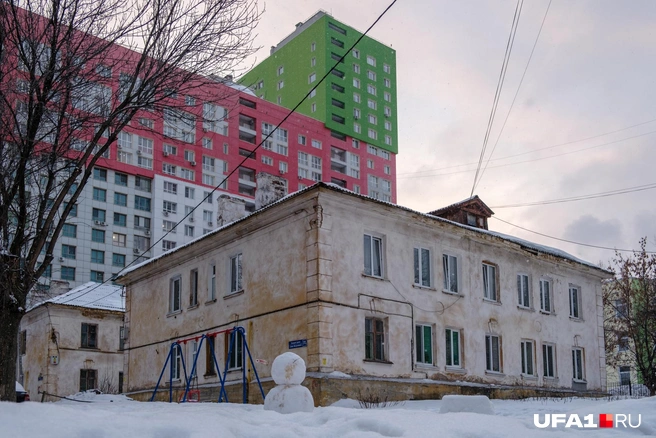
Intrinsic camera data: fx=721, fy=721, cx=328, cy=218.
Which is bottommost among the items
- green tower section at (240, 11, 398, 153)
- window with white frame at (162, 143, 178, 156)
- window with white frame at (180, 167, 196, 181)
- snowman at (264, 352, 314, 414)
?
snowman at (264, 352, 314, 414)

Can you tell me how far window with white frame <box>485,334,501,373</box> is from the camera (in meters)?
Result: 24.0

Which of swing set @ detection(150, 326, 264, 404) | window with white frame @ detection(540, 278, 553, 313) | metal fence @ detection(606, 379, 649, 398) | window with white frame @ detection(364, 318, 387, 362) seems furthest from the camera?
metal fence @ detection(606, 379, 649, 398)

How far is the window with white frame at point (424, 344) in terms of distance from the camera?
21.7 metres

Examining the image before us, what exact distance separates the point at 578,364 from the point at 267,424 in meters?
22.7

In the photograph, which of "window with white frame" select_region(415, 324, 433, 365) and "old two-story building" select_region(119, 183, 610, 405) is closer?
"old two-story building" select_region(119, 183, 610, 405)

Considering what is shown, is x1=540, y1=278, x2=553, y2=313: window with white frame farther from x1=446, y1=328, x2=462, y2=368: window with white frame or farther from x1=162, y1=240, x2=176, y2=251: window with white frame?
x1=162, y1=240, x2=176, y2=251: window with white frame

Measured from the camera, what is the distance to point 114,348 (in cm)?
3762

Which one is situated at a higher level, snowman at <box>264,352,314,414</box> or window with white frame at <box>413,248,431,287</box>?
window with white frame at <box>413,248,431,287</box>

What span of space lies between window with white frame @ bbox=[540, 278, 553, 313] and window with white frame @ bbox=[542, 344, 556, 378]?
1.37 m


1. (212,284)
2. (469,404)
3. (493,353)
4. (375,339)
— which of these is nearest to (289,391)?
(469,404)

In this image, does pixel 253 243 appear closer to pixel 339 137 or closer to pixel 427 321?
pixel 427 321

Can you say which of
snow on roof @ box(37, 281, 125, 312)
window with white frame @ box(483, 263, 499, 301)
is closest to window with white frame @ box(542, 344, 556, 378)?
window with white frame @ box(483, 263, 499, 301)

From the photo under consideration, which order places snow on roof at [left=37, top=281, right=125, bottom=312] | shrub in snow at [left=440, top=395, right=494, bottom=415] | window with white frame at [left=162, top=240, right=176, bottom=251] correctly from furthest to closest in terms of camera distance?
1. window with white frame at [left=162, top=240, right=176, bottom=251]
2. snow on roof at [left=37, top=281, right=125, bottom=312]
3. shrub in snow at [left=440, top=395, right=494, bottom=415]

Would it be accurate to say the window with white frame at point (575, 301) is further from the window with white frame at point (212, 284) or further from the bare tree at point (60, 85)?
the bare tree at point (60, 85)
